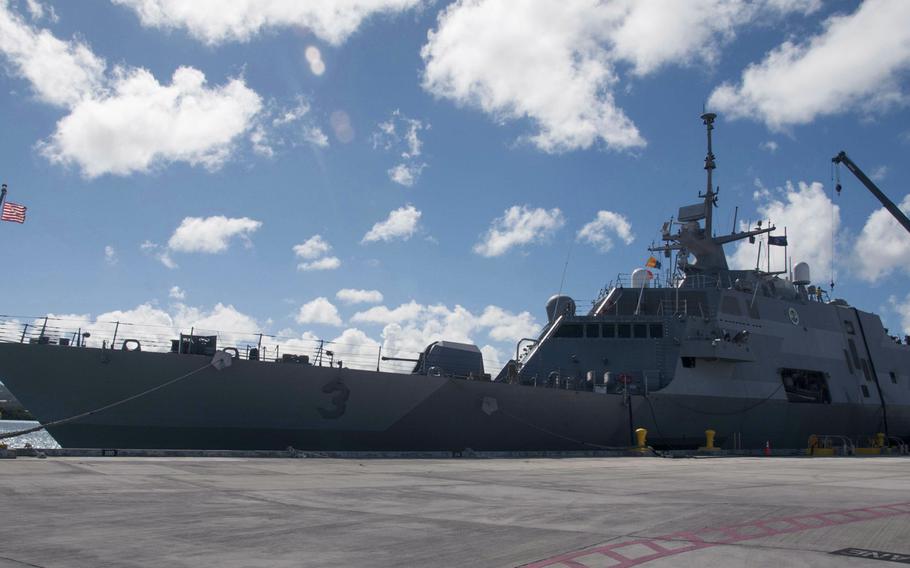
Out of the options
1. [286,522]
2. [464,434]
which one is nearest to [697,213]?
[464,434]

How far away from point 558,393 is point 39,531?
618 inches

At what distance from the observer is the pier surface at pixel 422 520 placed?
4.39 meters

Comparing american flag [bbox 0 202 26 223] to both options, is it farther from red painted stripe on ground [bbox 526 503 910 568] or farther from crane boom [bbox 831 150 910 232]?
crane boom [bbox 831 150 910 232]

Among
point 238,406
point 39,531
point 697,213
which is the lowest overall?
point 39,531

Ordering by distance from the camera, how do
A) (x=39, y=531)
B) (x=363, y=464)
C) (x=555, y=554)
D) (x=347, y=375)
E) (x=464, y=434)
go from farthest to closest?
(x=464, y=434) → (x=347, y=375) → (x=363, y=464) → (x=39, y=531) → (x=555, y=554)

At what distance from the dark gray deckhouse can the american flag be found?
449 cm

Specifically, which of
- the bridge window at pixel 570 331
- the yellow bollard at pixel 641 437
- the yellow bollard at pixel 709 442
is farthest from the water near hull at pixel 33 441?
the yellow bollard at pixel 709 442

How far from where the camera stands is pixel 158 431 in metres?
14.5

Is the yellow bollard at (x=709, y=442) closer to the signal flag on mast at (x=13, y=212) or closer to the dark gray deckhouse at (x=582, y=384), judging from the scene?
the dark gray deckhouse at (x=582, y=384)

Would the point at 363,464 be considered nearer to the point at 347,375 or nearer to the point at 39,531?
the point at 347,375

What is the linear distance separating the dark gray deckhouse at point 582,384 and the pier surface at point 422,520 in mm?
4117

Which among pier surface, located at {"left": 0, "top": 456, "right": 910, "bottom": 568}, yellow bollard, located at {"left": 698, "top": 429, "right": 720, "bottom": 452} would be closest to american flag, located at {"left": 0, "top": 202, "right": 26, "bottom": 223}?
pier surface, located at {"left": 0, "top": 456, "right": 910, "bottom": 568}

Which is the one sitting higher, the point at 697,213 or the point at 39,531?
the point at 697,213

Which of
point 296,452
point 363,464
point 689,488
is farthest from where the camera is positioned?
point 296,452
